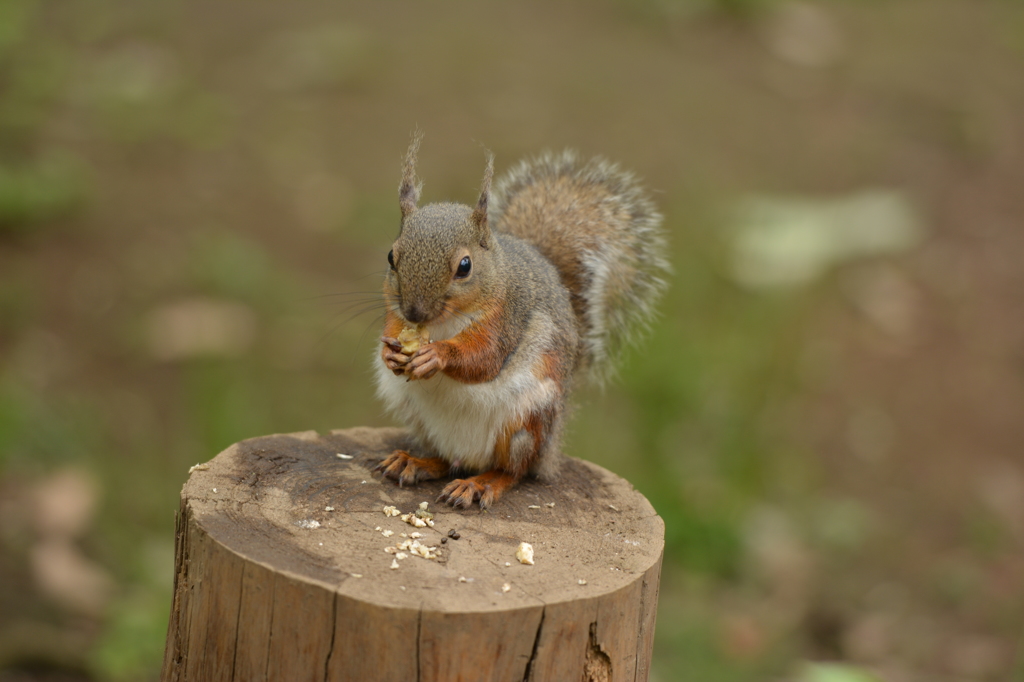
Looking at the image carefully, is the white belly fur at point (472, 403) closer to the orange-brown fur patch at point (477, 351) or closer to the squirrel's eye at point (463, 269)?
the orange-brown fur patch at point (477, 351)

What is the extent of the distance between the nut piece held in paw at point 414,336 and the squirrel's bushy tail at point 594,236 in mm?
490

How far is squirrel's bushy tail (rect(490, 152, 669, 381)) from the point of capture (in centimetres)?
276

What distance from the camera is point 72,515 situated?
4.00 metres

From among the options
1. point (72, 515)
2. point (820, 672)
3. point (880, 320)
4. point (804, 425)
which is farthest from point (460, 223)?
point (880, 320)

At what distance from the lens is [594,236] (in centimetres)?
280

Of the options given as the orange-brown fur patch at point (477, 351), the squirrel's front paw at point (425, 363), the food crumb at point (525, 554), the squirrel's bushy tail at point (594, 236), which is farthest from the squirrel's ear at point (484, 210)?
the food crumb at point (525, 554)

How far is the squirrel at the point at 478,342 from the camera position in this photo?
2311 millimetres

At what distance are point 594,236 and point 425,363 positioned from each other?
30.1 inches

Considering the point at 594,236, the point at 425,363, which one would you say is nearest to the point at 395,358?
the point at 425,363

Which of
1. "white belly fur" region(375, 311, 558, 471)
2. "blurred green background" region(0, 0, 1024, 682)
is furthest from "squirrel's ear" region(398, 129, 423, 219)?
"blurred green background" region(0, 0, 1024, 682)

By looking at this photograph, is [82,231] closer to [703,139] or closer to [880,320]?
[703,139]

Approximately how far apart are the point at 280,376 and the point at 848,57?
5.35 m

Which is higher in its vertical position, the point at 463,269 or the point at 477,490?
the point at 463,269

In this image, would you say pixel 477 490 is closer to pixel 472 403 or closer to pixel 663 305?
pixel 472 403
